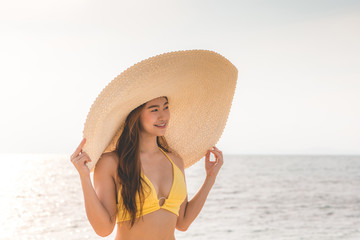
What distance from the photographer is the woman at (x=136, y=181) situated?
8.51 feet

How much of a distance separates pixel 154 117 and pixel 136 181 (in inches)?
14.8

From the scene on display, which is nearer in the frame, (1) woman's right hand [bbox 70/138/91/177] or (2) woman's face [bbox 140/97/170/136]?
(1) woman's right hand [bbox 70/138/91/177]

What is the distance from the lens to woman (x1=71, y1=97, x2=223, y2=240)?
8.51ft

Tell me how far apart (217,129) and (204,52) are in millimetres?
656

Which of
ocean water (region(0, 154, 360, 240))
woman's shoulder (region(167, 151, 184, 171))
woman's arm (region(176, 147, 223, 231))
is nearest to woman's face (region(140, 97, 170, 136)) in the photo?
woman's shoulder (region(167, 151, 184, 171))

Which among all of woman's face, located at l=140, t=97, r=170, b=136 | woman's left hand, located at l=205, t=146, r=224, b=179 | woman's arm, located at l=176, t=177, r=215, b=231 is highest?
woman's face, located at l=140, t=97, r=170, b=136

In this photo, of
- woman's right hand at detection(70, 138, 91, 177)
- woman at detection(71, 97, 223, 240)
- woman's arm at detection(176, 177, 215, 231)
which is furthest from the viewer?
woman's arm at detection(176, 177, 215, 231)

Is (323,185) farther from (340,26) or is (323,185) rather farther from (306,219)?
(306,219)

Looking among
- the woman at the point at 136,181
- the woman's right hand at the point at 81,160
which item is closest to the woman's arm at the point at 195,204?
the woman at the point at 136,181

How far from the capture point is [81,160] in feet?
8.20

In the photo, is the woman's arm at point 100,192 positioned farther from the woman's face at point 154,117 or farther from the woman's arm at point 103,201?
the woman's face at point 154,117

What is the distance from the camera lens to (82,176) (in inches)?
97.4

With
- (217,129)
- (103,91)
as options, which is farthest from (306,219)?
(103,91)

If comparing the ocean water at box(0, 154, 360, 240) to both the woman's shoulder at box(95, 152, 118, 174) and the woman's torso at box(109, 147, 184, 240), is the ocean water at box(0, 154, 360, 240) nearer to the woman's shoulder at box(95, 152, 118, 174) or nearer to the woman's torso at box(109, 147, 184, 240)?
the woman's torso at box(109, 147, 184, 240)
